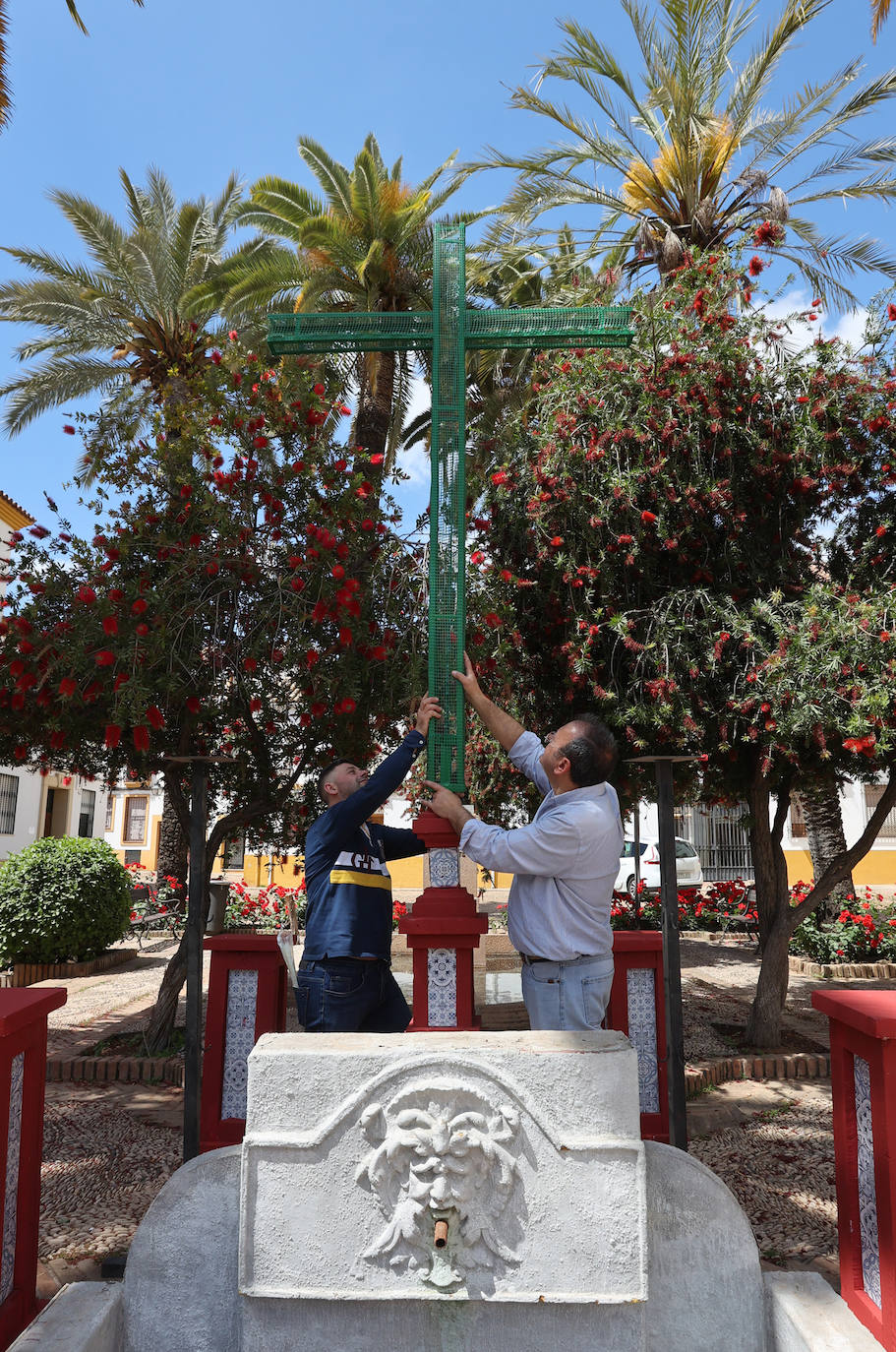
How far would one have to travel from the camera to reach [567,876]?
10.4ft

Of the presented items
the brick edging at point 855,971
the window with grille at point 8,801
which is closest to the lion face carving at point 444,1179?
the brick edging at point 855,971

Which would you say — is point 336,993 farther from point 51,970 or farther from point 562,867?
point 51,970

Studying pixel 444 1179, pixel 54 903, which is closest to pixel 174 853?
pixel 54 903

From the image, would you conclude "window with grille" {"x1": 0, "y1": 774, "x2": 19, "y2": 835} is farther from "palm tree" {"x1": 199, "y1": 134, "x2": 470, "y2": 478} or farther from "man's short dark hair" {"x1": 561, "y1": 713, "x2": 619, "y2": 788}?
"man's short dark hair" {"x1": 561, "y1": 713, "x2": 619, "y2": 788}

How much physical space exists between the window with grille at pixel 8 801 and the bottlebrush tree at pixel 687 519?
1976cm

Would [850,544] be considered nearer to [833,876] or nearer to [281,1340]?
[833,876]

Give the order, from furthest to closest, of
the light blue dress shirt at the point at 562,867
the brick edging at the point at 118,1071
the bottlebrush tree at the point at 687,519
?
1. the brick edging at the point at 118,1071
2. the bottlebrush tree at the point at 687,519
3. the light blue dress shirt at the point at 562,867

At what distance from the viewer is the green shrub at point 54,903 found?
1064cm

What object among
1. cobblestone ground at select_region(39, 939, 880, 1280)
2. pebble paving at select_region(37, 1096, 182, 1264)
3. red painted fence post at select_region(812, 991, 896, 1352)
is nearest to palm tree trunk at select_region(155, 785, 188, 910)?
cobblestone ground at select_region(39, 939, 880, 1280)

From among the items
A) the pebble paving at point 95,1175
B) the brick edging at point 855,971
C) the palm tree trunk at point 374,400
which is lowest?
the pebble paving at point 95,1175

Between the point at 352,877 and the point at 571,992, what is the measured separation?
0.92 m

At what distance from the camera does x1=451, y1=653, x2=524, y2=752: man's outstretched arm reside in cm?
377

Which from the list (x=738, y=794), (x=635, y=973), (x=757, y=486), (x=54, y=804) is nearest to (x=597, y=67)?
(x=757, y=486)

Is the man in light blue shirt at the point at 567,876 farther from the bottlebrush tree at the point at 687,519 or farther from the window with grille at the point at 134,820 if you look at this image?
the window with grille at the point at 134,820
